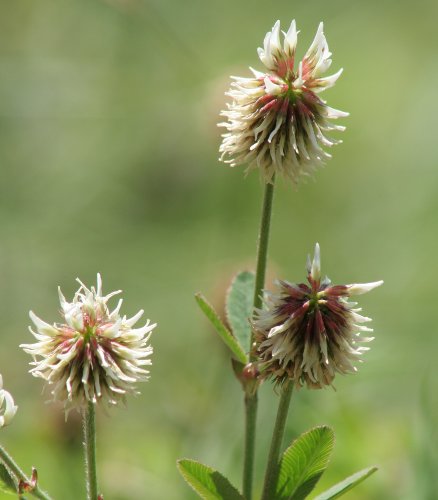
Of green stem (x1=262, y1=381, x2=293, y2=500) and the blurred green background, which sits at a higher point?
the blurred green background

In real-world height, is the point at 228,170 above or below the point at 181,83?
below

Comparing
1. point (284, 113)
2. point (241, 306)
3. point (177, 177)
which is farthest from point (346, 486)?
point (177, 177)

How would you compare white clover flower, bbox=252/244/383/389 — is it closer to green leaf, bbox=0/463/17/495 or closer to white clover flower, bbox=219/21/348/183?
white clover flower, bbox=219/21/348/183

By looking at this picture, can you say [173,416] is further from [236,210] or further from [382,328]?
[236,210]

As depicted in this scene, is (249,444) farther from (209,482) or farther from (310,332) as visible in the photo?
(310,332)

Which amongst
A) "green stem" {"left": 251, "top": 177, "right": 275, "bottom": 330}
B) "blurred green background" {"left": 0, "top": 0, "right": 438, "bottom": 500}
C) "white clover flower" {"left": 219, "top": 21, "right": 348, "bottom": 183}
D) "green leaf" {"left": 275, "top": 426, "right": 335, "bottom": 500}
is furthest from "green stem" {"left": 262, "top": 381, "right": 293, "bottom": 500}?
"blurred green background" {"left": 0, "top": 0, "right": 438, "bottom": 500}

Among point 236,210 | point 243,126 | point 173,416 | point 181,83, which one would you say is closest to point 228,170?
point 236,210
